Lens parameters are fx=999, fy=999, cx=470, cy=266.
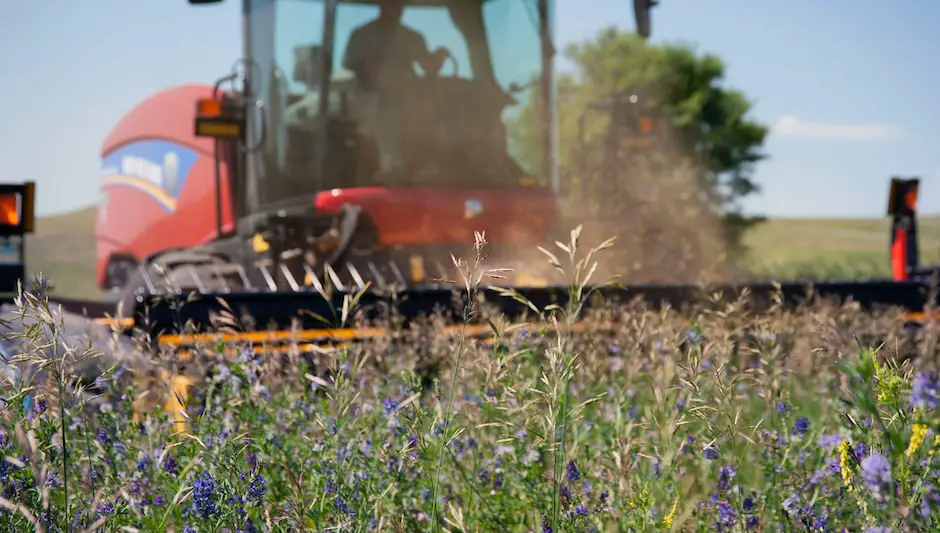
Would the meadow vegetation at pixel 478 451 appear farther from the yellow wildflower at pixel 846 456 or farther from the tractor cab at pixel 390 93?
the tractor cab at pixel 390 93

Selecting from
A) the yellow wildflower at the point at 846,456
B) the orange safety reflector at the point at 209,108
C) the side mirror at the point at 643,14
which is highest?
the side mirror at the point at 643,14

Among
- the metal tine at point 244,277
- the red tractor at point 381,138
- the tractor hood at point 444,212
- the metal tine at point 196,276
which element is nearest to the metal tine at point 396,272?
the red tractor at point 381,138

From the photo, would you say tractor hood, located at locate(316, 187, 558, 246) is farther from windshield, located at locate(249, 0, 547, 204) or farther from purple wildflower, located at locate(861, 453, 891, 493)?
purple wildflower, located at locate(861, 453, 891, 493)

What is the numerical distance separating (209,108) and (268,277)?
1.65 metres

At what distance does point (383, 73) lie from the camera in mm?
7227

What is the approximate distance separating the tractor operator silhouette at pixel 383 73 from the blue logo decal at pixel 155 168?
2.99m

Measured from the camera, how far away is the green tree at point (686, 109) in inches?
1626

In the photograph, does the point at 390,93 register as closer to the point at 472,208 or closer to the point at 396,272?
the point at 472,208

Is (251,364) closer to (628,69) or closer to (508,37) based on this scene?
(508,37)

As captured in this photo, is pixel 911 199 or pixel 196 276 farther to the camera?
pixel 911 199

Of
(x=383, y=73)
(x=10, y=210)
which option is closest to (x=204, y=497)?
(x=10, y=210)

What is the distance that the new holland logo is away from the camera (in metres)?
7.28

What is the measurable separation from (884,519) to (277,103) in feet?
21.3

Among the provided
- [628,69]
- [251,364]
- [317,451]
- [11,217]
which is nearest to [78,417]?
[251,364]
